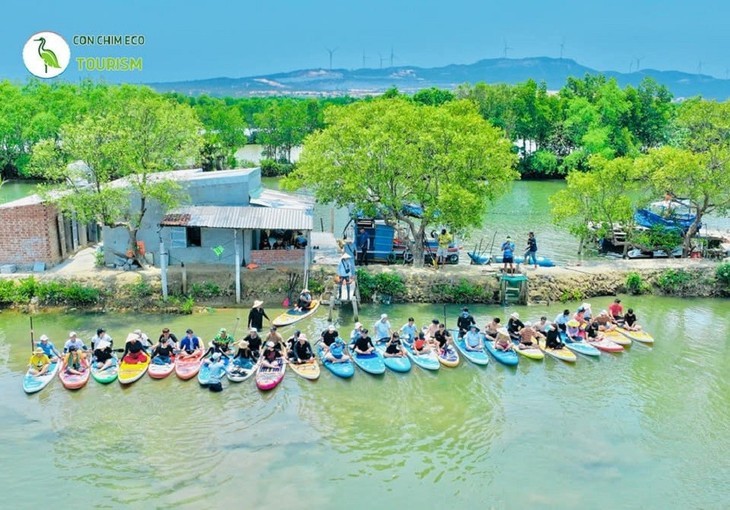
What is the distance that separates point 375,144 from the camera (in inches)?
1129

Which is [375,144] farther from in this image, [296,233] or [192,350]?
[192,350]

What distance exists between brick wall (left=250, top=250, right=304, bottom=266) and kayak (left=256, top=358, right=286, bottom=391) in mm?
7691

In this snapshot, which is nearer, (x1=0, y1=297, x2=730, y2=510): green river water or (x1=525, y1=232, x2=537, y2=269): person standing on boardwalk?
(x1=0, y1=297, x2=730, y2=510): green river water

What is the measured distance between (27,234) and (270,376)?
45.2 ft

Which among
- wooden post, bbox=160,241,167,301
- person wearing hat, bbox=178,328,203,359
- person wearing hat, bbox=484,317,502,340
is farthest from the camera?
wooden post, bbox=160,241,167,301

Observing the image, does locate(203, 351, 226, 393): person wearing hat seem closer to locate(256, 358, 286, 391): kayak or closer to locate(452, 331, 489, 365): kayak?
locate(256, 358, 286, 391): kayak

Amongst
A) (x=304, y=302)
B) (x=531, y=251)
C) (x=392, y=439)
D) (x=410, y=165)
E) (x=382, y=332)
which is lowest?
(x=392, y=439)

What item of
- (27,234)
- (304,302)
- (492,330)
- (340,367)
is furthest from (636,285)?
(27,234)

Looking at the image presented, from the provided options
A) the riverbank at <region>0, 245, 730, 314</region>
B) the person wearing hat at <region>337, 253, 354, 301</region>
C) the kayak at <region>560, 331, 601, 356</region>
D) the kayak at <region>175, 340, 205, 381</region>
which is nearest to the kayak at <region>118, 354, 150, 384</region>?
the kayak at <region>175, 340, 205, 381</region>

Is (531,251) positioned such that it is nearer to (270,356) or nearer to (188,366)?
(270,356)

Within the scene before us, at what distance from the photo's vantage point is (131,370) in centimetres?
2072

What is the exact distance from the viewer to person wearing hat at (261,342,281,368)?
69.0 feet

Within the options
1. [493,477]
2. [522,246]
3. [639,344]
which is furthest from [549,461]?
[522,246]

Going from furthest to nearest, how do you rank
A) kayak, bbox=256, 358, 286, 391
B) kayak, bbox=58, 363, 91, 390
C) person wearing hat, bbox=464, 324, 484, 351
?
person wearing hat, bbox=464, 324, 484, 351
kayak, bbox=256, 358, 286, 391
kayak, bbox=58, 363, 91, 390
